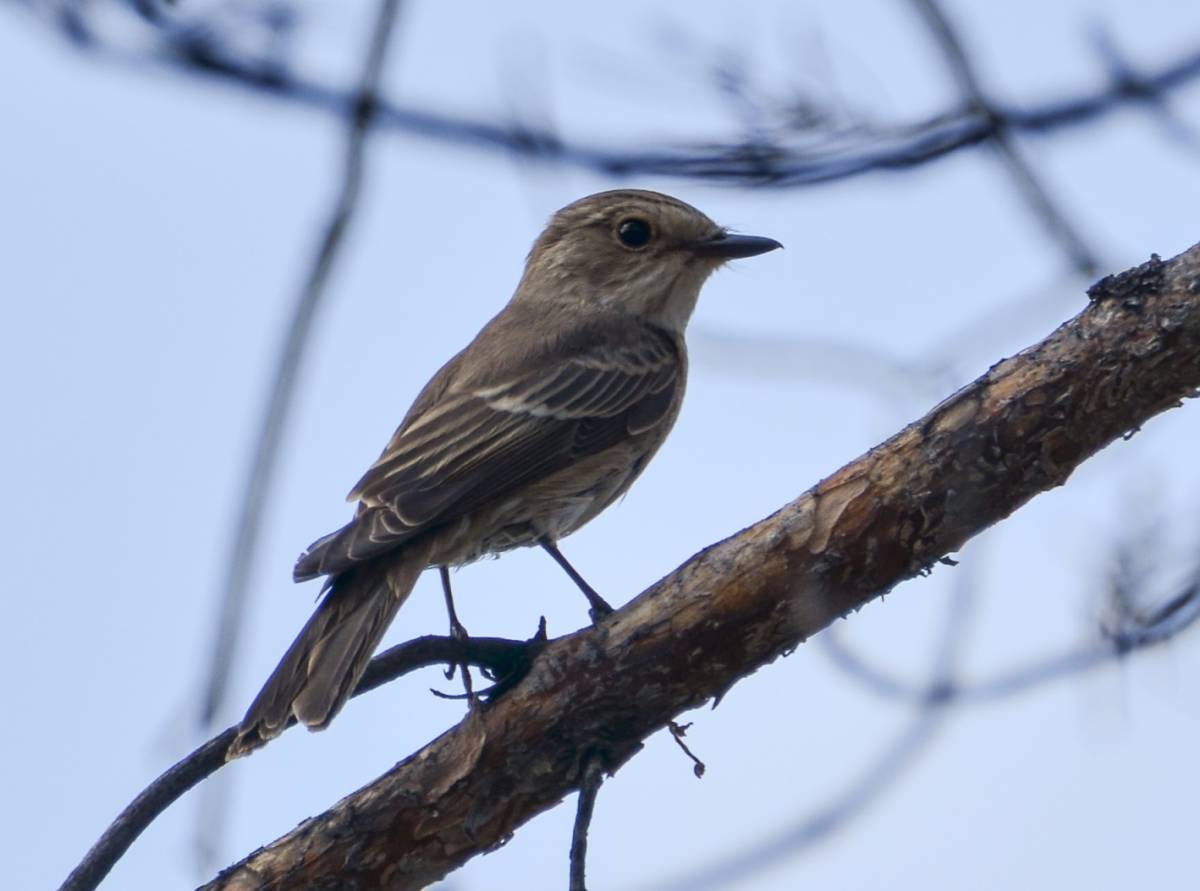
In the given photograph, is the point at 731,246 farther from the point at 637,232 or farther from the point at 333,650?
the point at 333,650

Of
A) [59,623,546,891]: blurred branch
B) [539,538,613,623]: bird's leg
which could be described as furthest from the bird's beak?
[59,623,546,891]: blurred branch

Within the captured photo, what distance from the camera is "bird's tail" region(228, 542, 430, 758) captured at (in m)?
5.20

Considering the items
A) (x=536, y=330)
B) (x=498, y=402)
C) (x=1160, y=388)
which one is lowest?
(x=1160, y=388)

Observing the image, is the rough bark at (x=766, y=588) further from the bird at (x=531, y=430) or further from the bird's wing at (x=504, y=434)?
the bird's wing at (x=504, y=434)

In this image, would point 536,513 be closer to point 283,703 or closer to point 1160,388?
point 283,703

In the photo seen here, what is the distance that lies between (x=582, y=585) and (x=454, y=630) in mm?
865

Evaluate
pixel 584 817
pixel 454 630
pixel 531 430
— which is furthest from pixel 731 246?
pixel 584 817

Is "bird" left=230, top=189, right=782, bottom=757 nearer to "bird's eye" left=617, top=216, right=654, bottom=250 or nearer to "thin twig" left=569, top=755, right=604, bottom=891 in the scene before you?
"bird's eye" left=617, top=216, right=654, bottom=250

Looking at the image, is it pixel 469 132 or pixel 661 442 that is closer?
pixel 469 132

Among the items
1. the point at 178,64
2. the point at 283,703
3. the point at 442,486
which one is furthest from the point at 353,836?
the point at 178,64

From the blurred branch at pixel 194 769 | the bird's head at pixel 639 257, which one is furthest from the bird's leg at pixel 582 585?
the bird's head at pixel 639 257

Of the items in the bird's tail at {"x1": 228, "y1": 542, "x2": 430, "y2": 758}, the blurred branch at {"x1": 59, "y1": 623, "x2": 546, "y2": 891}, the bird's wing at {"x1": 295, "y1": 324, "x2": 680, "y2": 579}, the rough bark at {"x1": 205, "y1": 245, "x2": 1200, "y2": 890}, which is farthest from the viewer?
the bird's wing at {"x1": 295, "y1": 324, "x2": 680, "y2": 579}

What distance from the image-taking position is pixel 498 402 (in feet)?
22.8

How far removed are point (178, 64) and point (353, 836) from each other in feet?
7.23
